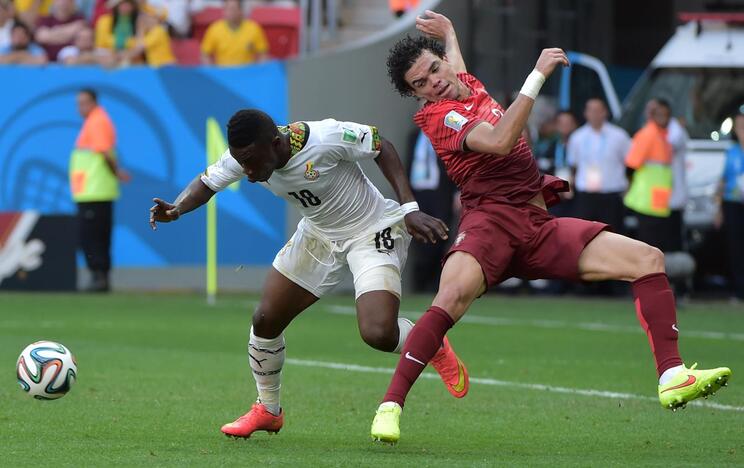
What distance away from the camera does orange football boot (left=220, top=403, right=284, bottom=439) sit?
8320 mm

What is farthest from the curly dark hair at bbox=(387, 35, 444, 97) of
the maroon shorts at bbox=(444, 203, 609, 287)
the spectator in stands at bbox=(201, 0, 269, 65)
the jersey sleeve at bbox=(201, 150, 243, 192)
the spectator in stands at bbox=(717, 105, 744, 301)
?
the spectator in stands at bbox=(201, 0, 269, 65)

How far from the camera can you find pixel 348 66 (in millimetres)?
20922

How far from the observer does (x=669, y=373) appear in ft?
24.9

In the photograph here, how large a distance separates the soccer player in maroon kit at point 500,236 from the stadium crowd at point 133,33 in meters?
13.5

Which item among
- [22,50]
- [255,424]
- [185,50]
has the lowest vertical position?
[185,50]

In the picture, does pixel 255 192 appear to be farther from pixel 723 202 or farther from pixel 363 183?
pixel 363 183

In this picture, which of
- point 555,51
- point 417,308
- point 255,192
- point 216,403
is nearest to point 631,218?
point 417,308

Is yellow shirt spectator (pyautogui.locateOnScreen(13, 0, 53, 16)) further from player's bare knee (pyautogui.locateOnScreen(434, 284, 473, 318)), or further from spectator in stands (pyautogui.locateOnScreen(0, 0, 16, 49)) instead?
player's bare knee (pyautogui.locateOnScreen(434, 284, 473, 318))

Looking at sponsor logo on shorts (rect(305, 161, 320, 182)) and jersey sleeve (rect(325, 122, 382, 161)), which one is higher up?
jersey sleeve (rect(325, 122, 382, 161))

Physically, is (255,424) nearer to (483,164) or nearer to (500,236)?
(500,236)

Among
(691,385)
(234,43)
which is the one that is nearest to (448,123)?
(691,385)

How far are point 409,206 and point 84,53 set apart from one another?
14461 mm

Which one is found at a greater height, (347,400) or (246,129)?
(246,129)

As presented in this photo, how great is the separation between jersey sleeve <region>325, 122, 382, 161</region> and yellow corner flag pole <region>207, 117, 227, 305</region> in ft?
34.6
